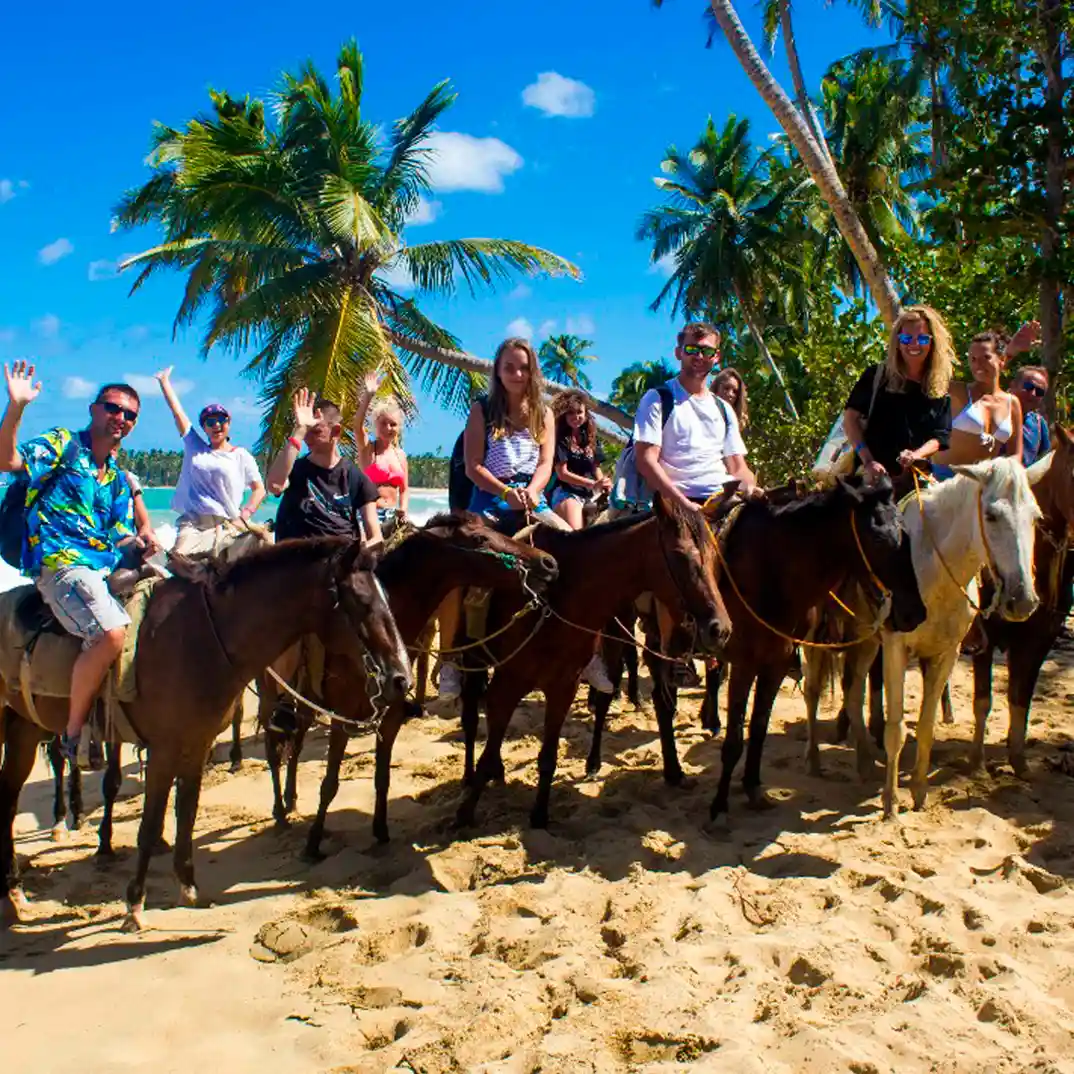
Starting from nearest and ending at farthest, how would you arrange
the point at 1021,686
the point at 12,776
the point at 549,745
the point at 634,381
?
the point at 12,776, the point at 549,745, the point at 1021,686, the point at 634,381

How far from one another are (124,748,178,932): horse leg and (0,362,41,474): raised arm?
1.56 metres

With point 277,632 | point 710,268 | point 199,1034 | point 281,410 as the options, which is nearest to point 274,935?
point 199,1034

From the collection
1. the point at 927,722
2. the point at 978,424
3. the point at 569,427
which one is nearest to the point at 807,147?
the point at 569,427

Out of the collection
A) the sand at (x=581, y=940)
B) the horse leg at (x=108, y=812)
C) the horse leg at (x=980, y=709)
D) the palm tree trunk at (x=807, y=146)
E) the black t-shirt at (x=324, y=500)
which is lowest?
the sand at (x=581, y=940)

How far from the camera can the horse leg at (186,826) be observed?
475 centimetres

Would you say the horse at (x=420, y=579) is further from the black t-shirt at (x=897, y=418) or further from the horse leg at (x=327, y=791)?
the black t-shirt at (x=897, y=418)

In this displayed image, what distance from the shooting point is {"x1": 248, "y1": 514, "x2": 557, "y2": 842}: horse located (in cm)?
532

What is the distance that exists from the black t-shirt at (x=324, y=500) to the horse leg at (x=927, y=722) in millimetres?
3810

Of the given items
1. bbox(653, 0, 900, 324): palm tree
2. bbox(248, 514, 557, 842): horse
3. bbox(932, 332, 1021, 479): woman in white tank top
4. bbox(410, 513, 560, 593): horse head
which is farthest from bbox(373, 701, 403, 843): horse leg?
bbox(653, 0, 900, 324): palm tree

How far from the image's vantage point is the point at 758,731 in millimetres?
6121

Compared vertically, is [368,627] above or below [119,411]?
below

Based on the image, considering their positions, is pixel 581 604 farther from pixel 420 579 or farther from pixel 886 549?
pixel 886 549

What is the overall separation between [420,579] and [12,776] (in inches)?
97.7

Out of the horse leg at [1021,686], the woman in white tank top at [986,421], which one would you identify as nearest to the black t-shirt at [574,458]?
the woman in white tank top at [986,421]
